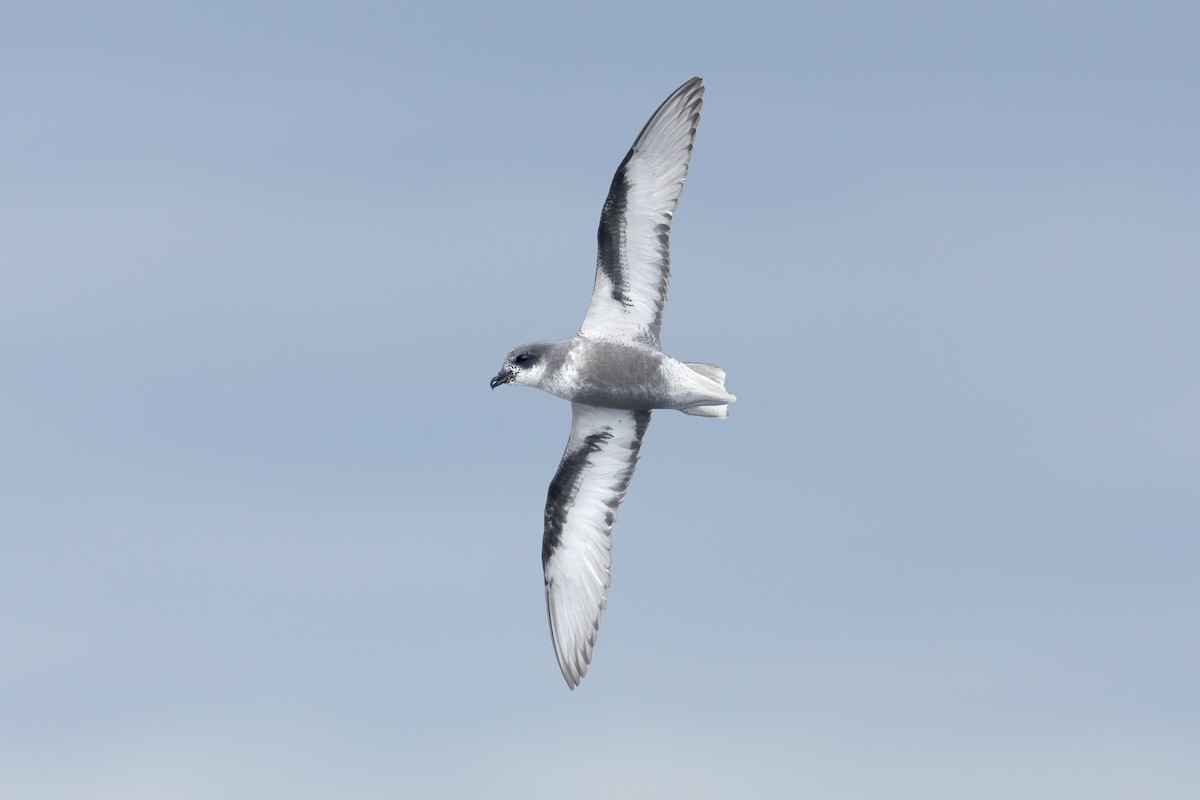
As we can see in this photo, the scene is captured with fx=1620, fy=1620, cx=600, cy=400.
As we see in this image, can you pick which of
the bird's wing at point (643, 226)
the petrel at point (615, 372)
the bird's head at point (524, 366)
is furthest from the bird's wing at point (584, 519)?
the bird's wing at point (643, 226)

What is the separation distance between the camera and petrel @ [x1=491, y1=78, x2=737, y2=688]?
2614cm

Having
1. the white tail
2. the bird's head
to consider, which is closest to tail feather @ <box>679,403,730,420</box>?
the white tail

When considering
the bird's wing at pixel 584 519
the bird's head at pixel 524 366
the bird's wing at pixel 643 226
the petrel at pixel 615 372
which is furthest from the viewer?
the bird's wing at pixel 584 519

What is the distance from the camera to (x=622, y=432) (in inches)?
1084

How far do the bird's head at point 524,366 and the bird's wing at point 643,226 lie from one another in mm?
893

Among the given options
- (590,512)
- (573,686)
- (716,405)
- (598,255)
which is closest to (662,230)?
(598,255)

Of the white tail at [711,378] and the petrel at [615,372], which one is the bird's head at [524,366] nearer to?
the petrel at [615,372]

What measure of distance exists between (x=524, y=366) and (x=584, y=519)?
300 centimetres

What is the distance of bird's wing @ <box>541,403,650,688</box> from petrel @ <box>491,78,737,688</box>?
0.02 metres

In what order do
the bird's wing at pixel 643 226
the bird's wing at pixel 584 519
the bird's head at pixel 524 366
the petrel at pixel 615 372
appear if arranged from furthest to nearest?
the bird's wing at pixel 584 519
the bird's head at pixel 524 366
the petrel at pixel 615 372
the bird's wing at pixel 643 226

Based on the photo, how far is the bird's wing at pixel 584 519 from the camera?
27.4m

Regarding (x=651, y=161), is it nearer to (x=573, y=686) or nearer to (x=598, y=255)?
(x=598, y=255)

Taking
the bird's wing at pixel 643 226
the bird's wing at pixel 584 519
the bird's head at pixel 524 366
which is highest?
the bird's wing at pixel 643 226

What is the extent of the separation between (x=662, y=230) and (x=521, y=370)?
3.26 metres
